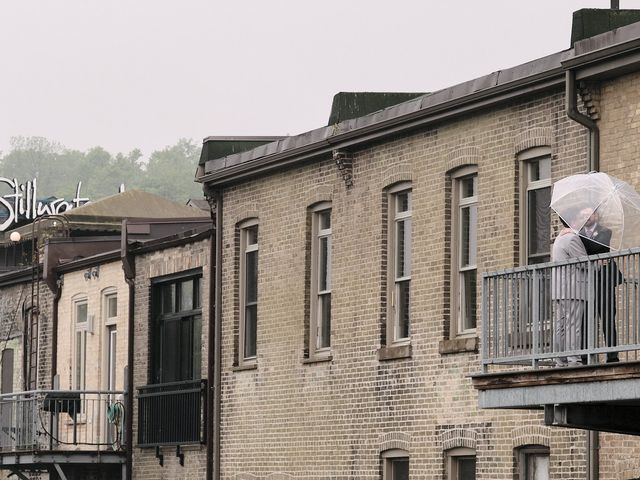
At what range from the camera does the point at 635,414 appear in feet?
61.9

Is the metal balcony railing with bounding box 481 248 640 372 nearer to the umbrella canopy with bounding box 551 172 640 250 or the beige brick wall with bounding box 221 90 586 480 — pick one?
the umbrella canopy with bounding box 551 172 640 250

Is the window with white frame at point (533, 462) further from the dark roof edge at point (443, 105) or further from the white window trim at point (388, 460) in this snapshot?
the dark roof edge at point (443, 105)

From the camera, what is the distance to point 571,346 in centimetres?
1762

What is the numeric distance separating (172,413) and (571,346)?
15399 mm

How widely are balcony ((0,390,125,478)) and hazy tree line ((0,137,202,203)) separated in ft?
376

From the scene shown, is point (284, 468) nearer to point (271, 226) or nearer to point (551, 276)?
point (271, 226)

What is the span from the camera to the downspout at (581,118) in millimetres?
21266

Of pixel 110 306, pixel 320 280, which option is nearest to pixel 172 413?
pixel 110 306

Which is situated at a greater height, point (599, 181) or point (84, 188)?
point (84, 188)

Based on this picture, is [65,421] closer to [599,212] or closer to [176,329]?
[176,329]

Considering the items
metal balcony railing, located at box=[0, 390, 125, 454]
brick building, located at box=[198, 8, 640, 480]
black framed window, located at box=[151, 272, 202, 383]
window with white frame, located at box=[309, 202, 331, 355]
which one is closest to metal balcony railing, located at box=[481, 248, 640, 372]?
brick building, located at box=[198, 8, 640, 480]

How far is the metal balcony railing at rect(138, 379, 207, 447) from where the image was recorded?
31109mm

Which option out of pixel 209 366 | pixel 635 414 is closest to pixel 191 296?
pixel 209 366

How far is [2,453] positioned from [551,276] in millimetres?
19810
